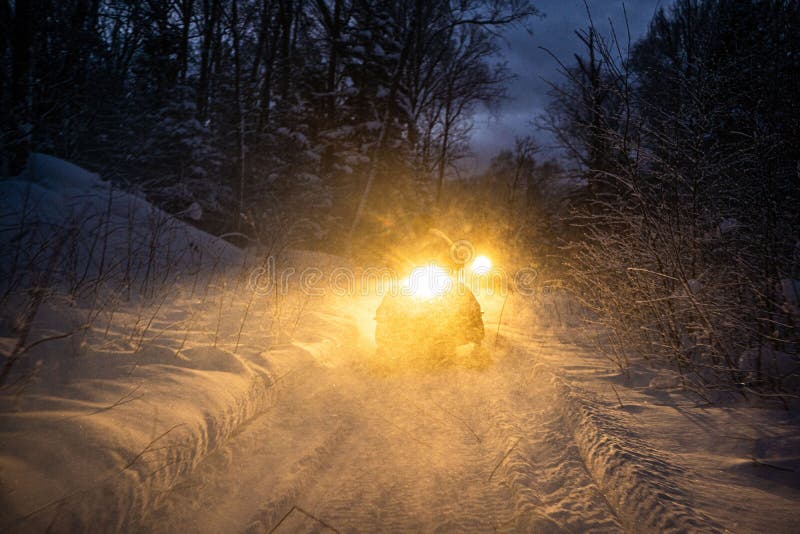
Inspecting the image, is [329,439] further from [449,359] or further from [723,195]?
[723,195]

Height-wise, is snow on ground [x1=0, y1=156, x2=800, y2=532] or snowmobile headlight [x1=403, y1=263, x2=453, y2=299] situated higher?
snowmobile headlight [x1=403, y1=263, x2=453, y2=299]

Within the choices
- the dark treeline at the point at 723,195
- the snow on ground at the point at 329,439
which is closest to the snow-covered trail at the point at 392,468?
the snow on ground at the point at 329,439

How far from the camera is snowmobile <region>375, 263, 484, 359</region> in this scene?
3.27 m

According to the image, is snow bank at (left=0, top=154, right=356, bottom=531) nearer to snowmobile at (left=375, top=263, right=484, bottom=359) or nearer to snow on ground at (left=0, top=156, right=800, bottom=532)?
snow on ground at (left=0, top=156, right=800, bottom=532)

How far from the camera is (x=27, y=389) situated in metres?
1.59

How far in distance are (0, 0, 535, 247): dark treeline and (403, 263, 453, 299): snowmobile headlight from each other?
16.1 feet

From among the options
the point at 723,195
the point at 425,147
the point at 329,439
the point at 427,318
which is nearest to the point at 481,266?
the point at 427,318

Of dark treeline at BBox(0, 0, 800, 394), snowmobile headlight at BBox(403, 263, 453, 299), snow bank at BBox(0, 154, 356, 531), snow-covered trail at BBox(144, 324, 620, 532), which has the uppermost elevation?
dark treeline at BBox(0, 0, 800, 394)

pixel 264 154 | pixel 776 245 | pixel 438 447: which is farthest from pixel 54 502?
pixel 264 154

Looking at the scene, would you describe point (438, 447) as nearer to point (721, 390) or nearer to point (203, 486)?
point (203, 486)

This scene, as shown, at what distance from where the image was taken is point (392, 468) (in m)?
1.80

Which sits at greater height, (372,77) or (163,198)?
(372,77)

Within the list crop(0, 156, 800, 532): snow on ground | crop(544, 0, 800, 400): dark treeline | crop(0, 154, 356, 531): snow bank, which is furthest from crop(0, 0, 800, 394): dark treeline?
crop(0, 154, 356, 531): snow bank

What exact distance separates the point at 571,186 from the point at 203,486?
10.4 m
